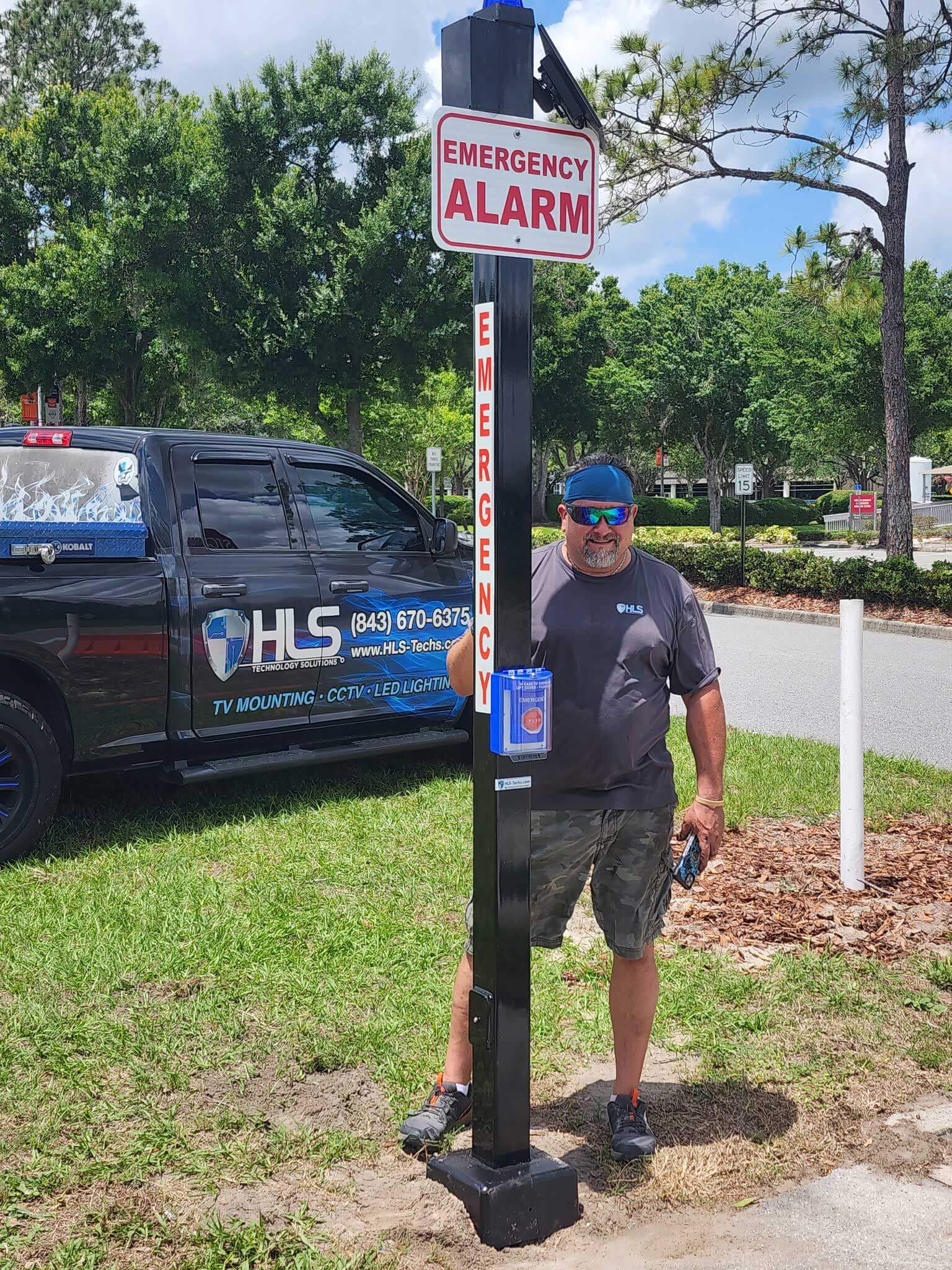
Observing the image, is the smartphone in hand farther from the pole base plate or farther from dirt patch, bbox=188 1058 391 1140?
dirt patch, bbox=188 1058 391 1140

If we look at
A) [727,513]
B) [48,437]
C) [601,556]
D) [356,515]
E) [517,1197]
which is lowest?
[517,1197]

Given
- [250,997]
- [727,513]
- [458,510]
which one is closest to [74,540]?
[250,997]

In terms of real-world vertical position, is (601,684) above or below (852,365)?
below

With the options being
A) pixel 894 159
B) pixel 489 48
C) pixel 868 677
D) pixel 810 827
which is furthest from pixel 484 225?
pixel 894 159

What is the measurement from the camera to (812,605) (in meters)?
18.9

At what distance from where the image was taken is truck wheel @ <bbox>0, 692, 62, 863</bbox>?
17.8 ft

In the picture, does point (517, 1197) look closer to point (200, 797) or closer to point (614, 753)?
point (614, 753)

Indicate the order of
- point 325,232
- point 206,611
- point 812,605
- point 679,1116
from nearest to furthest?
point 679,1116 → point 206,611 → point 812,605 → point 325,232

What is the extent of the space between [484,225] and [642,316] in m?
50.7

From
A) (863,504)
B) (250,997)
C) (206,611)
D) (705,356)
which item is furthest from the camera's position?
(705,356)

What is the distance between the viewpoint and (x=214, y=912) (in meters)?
5.03

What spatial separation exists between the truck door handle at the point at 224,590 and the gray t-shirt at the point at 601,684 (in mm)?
3150

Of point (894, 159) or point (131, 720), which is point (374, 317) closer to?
point (894, 159)

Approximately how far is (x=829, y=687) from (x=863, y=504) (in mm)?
24537
